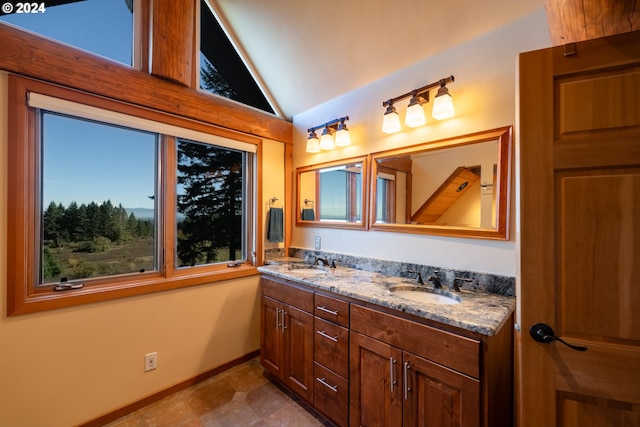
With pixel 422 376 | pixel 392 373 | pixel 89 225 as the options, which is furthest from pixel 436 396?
pixel 89 225

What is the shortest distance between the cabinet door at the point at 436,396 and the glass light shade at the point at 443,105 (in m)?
1.41

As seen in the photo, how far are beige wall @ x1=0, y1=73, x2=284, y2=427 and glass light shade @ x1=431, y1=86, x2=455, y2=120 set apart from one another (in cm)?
214

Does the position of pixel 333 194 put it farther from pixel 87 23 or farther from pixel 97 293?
pixel 87 23

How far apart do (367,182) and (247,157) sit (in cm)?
125

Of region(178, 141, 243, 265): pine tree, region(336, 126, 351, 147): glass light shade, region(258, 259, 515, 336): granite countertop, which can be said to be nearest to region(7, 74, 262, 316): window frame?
region(178, 141, 243, 265): pine tree

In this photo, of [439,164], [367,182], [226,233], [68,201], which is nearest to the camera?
[68,201]

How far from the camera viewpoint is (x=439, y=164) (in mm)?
1763

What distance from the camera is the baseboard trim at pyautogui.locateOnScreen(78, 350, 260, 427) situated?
1.66 meters

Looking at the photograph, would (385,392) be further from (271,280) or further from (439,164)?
(439,164)

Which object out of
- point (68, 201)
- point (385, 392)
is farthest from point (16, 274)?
point (385, 392)

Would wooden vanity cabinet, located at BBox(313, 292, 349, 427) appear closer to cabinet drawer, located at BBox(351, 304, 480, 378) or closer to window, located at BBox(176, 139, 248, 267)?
cabinet drawer, located at BBox(351, 304, 480, 378)

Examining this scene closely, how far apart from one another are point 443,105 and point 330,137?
99 cm

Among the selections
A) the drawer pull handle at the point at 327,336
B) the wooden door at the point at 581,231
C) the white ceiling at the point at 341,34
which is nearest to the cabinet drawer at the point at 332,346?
the drawer pull handle at the point at 327,336

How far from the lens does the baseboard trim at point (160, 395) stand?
1665mm
